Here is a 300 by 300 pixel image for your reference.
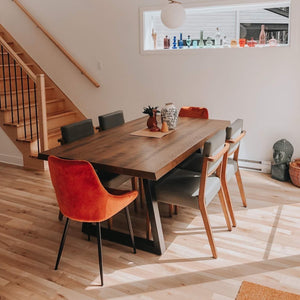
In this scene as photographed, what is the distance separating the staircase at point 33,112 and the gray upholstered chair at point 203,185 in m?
2.28

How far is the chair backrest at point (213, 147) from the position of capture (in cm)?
260

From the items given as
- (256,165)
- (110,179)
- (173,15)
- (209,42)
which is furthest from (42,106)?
(256,165)

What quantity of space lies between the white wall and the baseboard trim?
0.08 metres

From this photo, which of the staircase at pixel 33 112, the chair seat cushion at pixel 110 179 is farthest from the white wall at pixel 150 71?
the chair seat cushion at pixel 110 179

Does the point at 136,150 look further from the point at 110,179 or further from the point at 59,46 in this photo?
the point at 59,46

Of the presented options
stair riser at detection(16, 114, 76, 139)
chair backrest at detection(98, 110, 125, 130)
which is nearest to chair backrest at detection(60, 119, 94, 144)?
chair backrest at detection(98, 110, 125, 130)

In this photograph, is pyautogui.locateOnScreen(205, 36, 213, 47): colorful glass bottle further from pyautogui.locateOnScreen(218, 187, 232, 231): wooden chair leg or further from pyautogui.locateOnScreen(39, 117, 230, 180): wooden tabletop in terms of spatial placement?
pyautogui.locateOnScreen(218, 187, 232, 231): wooden chair leg

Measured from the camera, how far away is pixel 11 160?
5141mm

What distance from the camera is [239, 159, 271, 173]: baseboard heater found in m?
4.71

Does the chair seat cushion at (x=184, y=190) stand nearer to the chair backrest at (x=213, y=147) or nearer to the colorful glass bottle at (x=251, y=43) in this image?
the chair backrest at (x=213, y=147)

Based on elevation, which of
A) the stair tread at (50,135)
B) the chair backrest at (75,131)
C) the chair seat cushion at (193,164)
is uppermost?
the chair backrest at (75,131)

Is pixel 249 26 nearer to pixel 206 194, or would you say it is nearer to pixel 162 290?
pixel 206 194

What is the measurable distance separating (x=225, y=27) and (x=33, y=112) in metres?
2.98

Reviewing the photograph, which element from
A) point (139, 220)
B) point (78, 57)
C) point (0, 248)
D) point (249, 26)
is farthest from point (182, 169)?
point (78, 57)
